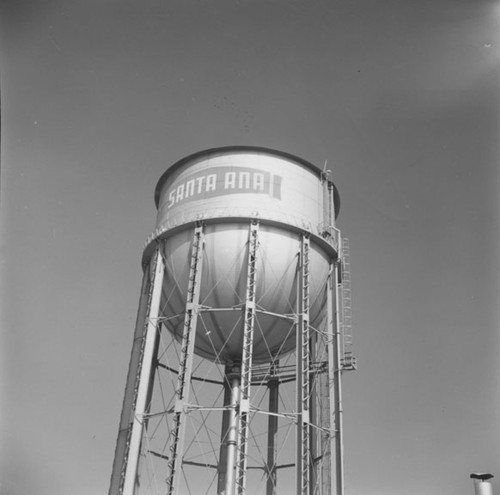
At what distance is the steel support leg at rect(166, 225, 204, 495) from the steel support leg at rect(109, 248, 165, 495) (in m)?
1.12

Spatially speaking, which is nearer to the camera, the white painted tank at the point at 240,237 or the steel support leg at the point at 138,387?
the steel support leg at the point at 138,387

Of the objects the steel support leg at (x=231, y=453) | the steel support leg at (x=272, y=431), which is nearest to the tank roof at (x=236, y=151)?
the steel support leg at (x=272, y=431)

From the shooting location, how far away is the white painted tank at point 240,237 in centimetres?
1395

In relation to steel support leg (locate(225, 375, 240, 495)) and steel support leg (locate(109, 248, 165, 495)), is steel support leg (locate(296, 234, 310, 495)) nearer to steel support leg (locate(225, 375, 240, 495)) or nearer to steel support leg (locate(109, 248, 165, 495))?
steel support leg (locate(225, 375, 240, 495))

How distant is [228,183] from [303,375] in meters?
4.82

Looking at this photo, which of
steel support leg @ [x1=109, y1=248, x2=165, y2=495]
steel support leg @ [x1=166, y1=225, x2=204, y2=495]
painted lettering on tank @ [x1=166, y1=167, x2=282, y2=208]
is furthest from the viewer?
painted lettering on tank @ [x1=166, y1=167, x2=282, y2=208]

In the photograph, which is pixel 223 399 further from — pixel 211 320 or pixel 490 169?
pixel 490 169

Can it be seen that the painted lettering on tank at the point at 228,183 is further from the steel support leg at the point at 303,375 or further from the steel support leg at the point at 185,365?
the steel support leg at the point at 303,375

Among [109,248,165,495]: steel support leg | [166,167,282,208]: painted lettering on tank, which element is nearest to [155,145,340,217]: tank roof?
[166,167,282,208]: painted lettering on tank

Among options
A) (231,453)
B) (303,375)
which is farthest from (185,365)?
(231,453)

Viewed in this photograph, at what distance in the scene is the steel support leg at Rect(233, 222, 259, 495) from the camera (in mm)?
12008

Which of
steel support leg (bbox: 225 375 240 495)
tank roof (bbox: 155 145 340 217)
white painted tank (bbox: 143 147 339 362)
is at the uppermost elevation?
tank roof (bbox: 155 145 340 217)

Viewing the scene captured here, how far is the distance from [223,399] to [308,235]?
5.29 metres

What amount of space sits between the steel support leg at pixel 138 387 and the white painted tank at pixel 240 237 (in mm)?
495
